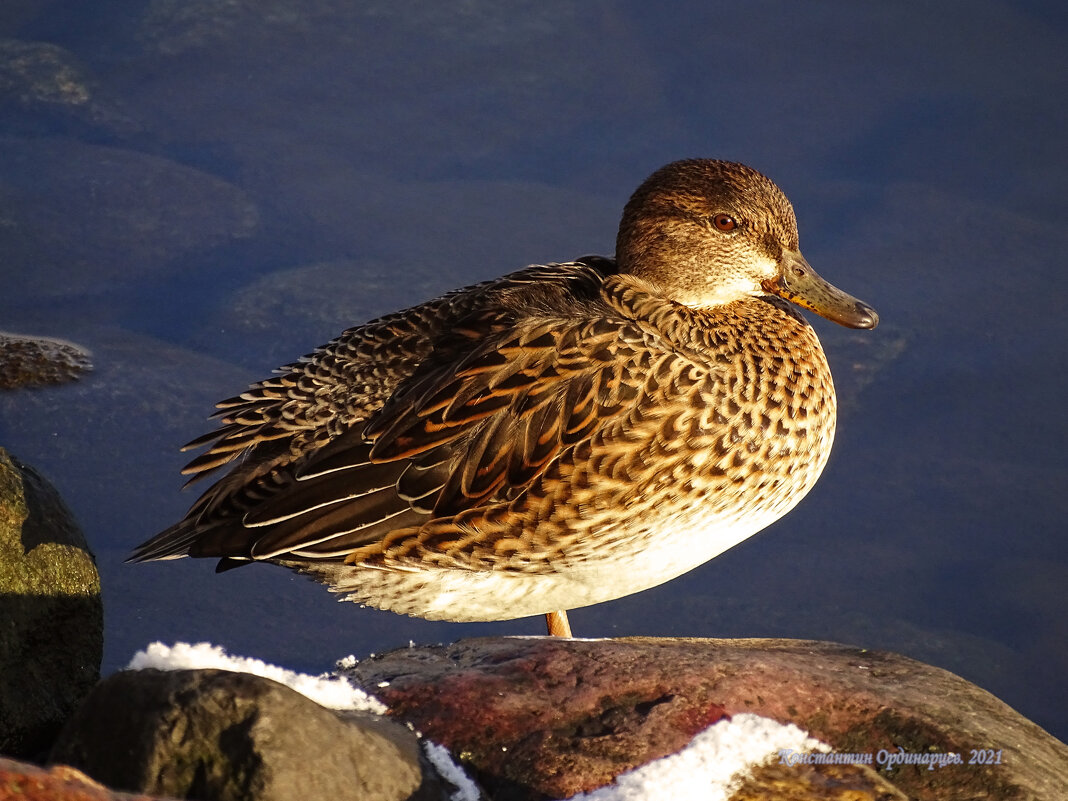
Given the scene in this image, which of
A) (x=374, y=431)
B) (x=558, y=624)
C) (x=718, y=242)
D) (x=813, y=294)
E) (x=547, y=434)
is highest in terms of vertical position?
(x=718, y=242)

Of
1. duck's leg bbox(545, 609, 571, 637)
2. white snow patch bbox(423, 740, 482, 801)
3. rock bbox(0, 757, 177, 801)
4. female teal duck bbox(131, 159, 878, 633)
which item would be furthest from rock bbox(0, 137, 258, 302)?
rock bbox(0, 757, 177, 801)

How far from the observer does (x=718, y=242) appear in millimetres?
4527

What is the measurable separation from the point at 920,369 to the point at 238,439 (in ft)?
11.1

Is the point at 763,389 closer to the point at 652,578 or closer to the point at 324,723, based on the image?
the point at 652,578

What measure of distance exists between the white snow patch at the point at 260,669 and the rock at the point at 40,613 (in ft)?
1.36

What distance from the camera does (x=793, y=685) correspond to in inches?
142

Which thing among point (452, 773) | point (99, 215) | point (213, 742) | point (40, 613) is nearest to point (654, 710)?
point (452, 773)

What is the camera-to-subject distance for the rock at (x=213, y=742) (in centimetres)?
284

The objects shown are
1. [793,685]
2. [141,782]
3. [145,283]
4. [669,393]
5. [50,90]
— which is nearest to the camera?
[141,782]

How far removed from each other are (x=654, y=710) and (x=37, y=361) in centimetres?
402

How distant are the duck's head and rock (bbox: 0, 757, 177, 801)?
9.14 feet

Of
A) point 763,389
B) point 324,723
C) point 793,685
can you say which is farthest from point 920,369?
point 324,723

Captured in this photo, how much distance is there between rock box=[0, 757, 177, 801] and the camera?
215cm

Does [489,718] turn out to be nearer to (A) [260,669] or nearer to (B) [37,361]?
(A) [260,669]
